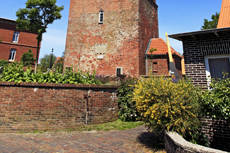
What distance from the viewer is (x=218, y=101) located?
3973 mm

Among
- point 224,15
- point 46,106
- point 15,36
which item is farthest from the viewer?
point 15,36

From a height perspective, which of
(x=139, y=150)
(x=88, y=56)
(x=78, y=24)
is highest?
(x=78, y=24)

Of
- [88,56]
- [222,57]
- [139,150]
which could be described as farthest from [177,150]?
[88,56]

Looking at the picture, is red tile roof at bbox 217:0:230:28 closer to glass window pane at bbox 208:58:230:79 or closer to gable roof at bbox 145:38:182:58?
glass window pane at bbox 208:58:230:79

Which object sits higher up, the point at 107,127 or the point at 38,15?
the point at 38,15

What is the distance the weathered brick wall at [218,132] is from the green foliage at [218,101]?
36.2 inches

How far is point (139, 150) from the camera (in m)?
4.79

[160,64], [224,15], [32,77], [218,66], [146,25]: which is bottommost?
[32,77]

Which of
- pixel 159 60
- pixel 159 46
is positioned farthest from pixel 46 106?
pixel 159 46

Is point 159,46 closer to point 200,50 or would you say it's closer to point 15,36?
point 200,50

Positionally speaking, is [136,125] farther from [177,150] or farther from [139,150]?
[177,150]

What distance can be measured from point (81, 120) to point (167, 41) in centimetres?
1493

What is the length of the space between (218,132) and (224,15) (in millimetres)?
6617

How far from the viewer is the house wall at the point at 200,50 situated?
5445 millimetres
